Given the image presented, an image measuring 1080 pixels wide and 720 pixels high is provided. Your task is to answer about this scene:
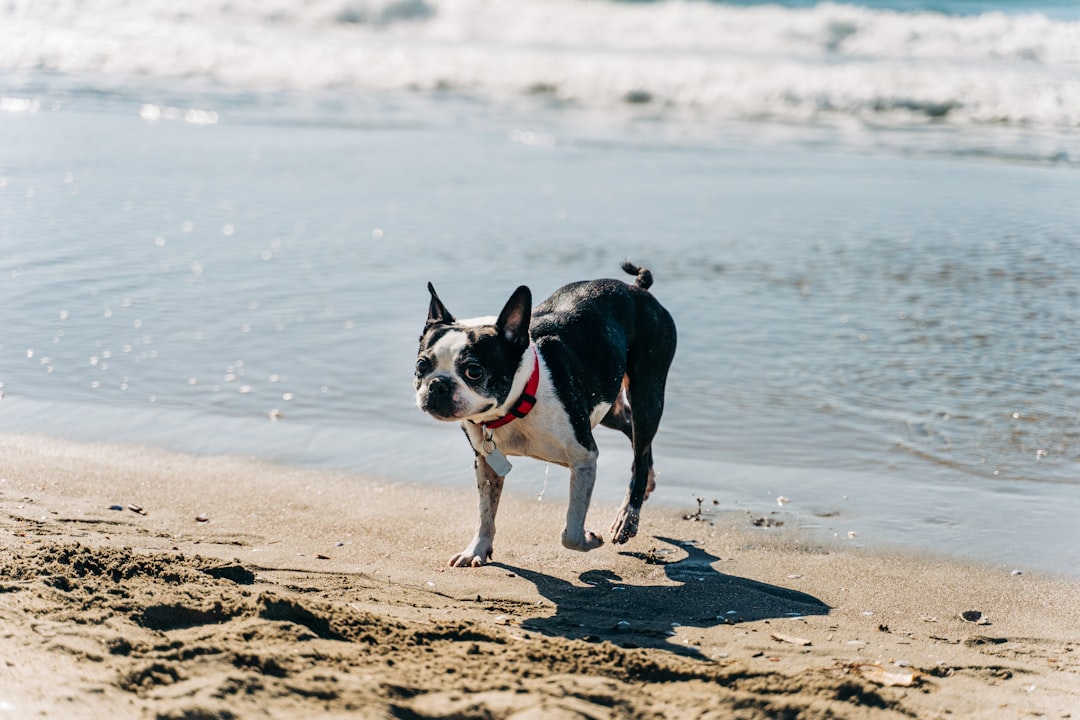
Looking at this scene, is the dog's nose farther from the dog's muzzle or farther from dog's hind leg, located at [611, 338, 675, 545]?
dog's hind leg, located at [611, 338, 675, 545]

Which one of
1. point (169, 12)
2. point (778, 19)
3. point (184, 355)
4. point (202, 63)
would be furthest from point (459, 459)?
point (169, 12)

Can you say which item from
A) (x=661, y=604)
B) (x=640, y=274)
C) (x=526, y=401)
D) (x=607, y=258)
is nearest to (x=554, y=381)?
(x=526, y=401)

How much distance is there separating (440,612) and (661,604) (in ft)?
2.77

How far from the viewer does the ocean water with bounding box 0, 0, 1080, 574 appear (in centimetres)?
632

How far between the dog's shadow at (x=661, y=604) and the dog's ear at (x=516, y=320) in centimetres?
96

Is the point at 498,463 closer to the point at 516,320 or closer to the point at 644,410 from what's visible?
the point at 516,320

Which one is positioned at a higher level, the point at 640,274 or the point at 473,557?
the point at 640,274

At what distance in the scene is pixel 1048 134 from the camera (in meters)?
17.0

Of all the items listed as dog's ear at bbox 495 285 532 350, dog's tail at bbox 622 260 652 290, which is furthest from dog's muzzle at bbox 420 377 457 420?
dog's tail at bbox 622 260 652 290

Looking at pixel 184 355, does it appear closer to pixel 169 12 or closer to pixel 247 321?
pixel 247 321

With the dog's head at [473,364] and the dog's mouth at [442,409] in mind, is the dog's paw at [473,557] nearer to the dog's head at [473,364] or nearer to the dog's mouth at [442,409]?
the dog's head at [473,364]

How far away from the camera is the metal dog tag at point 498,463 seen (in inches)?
191

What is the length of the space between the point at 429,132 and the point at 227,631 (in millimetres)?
13795

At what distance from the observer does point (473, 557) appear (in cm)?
496
